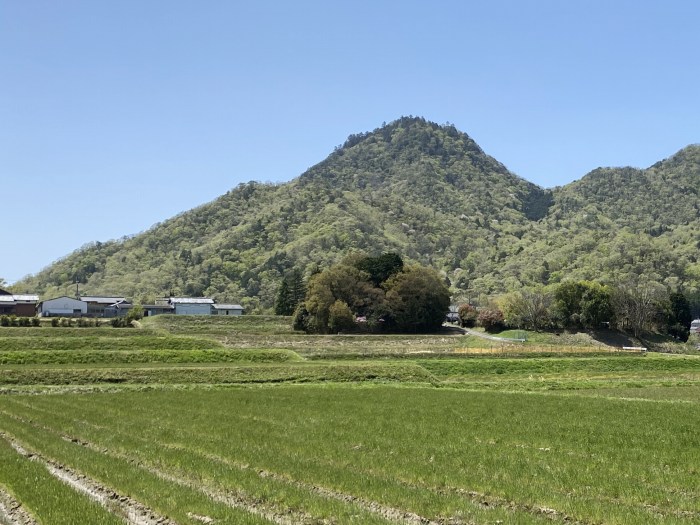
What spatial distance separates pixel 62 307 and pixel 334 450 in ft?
358

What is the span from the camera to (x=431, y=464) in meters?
15.7

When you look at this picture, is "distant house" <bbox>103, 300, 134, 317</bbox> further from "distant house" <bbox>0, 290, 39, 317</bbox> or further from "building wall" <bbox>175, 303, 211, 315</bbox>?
"distant house" <bbox>0, 290, 39, 317</bbox>

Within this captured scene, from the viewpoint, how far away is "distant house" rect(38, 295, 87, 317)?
11344 centimetres

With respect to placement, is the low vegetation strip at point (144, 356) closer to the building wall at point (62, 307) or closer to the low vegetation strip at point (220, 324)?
the low vegetation strip at point (220, 324)

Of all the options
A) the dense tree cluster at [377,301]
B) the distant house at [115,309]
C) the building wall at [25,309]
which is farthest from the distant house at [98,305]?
the dense tree cluster at [377,301]

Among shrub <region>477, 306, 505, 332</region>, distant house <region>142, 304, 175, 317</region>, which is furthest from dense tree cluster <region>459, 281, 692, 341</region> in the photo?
distant house <region>142, 304, 175, 317</region>

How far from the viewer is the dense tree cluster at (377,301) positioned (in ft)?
282

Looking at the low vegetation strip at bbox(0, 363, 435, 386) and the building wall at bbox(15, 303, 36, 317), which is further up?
the building wall at bbox(15, 303, 36, 317)

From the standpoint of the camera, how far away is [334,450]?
17.7m

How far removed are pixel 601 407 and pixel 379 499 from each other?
18228mm

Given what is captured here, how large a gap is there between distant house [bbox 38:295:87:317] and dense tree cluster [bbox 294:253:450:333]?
1917 inches

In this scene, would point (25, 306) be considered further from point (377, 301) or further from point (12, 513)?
point (12, 513)

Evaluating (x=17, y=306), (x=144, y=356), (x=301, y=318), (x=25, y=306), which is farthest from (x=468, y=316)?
(x=17, y=306)

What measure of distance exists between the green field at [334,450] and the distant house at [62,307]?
7750 cm
